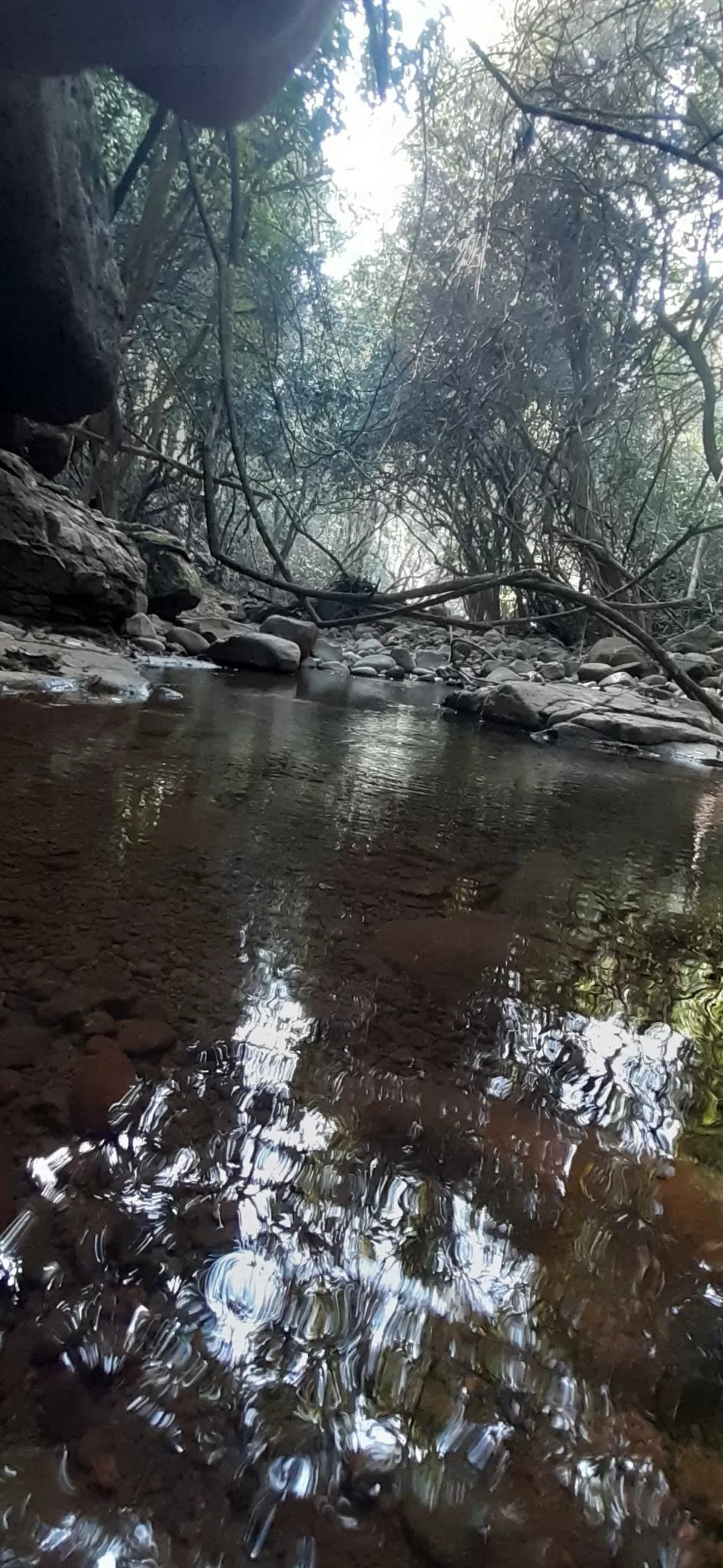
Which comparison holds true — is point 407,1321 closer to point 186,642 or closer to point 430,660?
point 186,642

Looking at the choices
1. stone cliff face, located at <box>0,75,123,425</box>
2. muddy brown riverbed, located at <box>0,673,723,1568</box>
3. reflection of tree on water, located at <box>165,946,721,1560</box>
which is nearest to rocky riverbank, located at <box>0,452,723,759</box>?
stone cliff face, located at <box>0,75,123,425</box>

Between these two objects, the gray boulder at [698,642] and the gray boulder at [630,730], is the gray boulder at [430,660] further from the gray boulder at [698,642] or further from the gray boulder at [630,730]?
the gray boulder at [630,730]

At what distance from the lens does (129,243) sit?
787 centimetres

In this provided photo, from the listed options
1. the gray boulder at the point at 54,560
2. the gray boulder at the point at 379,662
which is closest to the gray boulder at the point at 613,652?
the gray boulder at the point at 379,662

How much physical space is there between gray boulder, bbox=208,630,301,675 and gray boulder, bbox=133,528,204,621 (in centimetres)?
167

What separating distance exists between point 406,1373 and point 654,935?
1340 millimetres

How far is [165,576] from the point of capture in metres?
8.09

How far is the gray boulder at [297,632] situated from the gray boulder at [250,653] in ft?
4.99

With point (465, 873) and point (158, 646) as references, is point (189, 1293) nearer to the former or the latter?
point (465, 873)

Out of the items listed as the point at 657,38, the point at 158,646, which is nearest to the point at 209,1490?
the point at 158,646

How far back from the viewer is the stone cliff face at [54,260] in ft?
13.1

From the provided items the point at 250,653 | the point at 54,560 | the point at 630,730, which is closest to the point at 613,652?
the point at 630,730

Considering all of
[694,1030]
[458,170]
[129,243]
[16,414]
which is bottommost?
[694,1030]

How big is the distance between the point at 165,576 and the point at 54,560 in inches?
96.6
